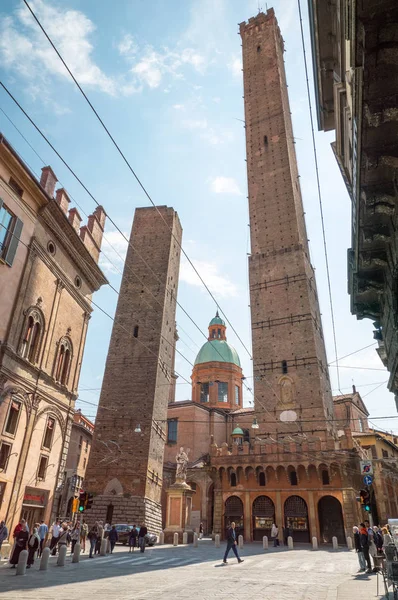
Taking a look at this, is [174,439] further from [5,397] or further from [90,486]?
[5,397]

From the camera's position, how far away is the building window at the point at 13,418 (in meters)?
13.4

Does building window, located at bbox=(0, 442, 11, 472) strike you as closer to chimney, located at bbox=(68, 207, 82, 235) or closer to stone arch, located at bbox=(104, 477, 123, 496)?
chimney, located at bbox=(68, 207, 82, 235)

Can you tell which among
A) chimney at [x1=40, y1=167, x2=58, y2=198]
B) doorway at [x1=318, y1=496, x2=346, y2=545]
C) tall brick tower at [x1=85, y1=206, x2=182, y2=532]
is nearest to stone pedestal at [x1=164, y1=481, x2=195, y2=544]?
tall brick tower at [x1=85, y1=206, x2=182, y2=532]

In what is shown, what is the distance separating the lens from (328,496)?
2639cm

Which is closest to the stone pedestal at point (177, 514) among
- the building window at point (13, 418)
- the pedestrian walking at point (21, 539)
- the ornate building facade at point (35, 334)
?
the ornate building facade at point (35, 334)

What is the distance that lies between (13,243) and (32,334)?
3251 mm

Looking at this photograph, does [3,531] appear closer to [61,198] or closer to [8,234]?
[8,234]

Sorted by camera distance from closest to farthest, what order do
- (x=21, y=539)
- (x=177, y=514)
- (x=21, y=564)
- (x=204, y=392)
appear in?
1. (x=21, y=564)
2. (x=21, y=539)
3. (x=177, y=514)
4. (x=204, y=392)

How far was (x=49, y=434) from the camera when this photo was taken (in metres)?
15.9

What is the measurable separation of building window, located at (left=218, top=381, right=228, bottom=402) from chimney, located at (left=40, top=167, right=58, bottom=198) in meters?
32.8

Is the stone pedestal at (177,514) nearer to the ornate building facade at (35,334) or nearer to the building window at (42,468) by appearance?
the ornate building facade at (35,334)

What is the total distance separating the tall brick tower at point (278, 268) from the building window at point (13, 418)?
1940 cm

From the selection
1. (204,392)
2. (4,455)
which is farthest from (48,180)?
(204,392)

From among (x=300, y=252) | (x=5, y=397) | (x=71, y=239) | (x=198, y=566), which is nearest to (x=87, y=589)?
(x=198, y=566)
